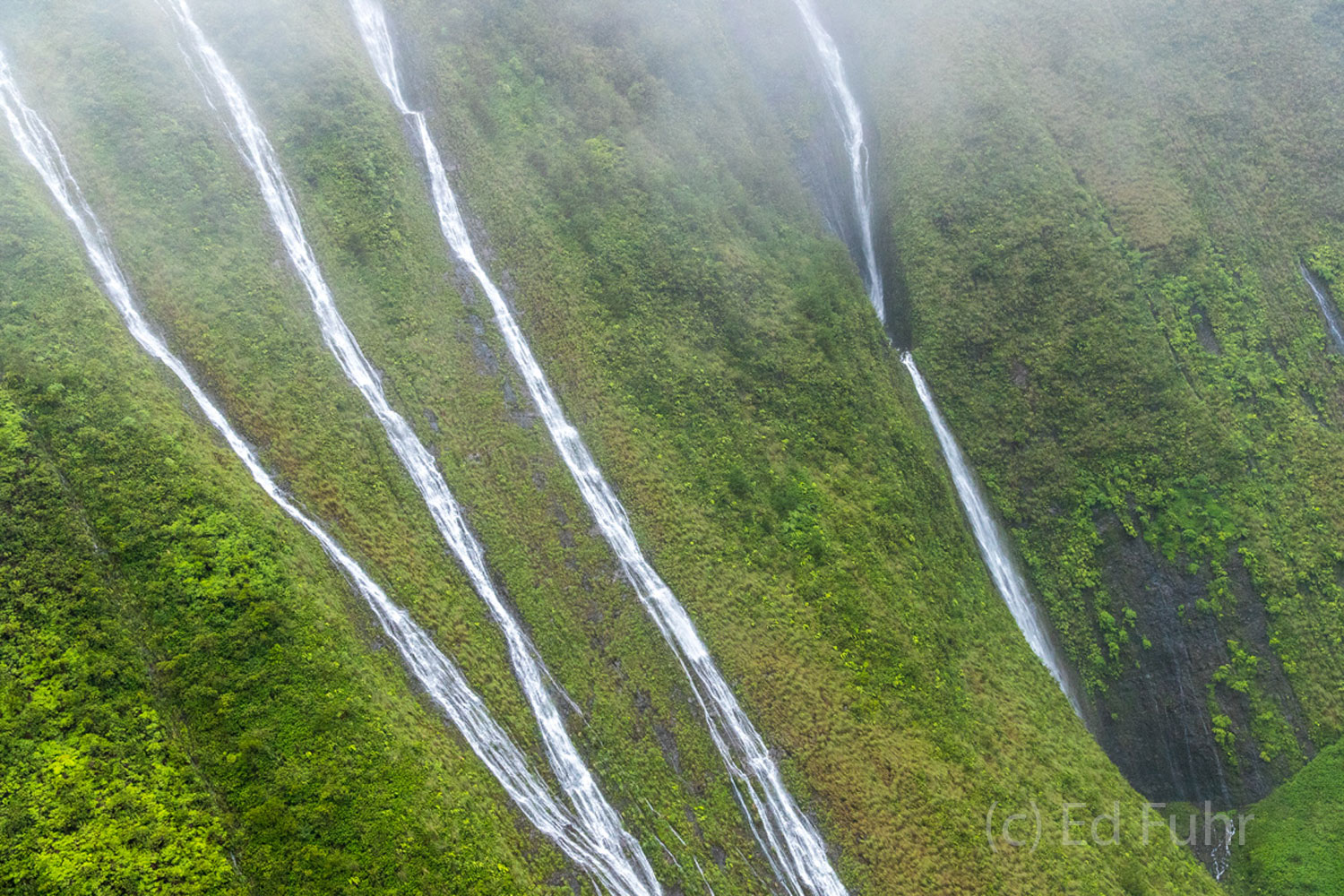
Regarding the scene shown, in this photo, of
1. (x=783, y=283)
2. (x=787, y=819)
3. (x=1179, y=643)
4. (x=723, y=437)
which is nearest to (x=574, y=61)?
(x=783, y=283)

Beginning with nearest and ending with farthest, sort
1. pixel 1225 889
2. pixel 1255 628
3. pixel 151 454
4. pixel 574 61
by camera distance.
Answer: pixel 151 454 → pixel 1225 889 → pixel 1255 628 → pixel 574 61

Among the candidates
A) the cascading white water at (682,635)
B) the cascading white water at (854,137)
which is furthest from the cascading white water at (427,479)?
the cascading white water at (854,137)

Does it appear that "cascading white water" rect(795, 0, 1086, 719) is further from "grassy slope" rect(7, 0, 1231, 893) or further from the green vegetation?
the green vegetation

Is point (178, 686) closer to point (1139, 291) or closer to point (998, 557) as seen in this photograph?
point (998, 557)

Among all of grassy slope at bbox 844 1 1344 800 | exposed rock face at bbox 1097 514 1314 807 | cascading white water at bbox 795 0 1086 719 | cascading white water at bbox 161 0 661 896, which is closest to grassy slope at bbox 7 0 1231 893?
cascading white water at bbox 161 0 661 896

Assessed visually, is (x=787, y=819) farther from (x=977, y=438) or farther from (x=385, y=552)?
(x=977, y=438)
